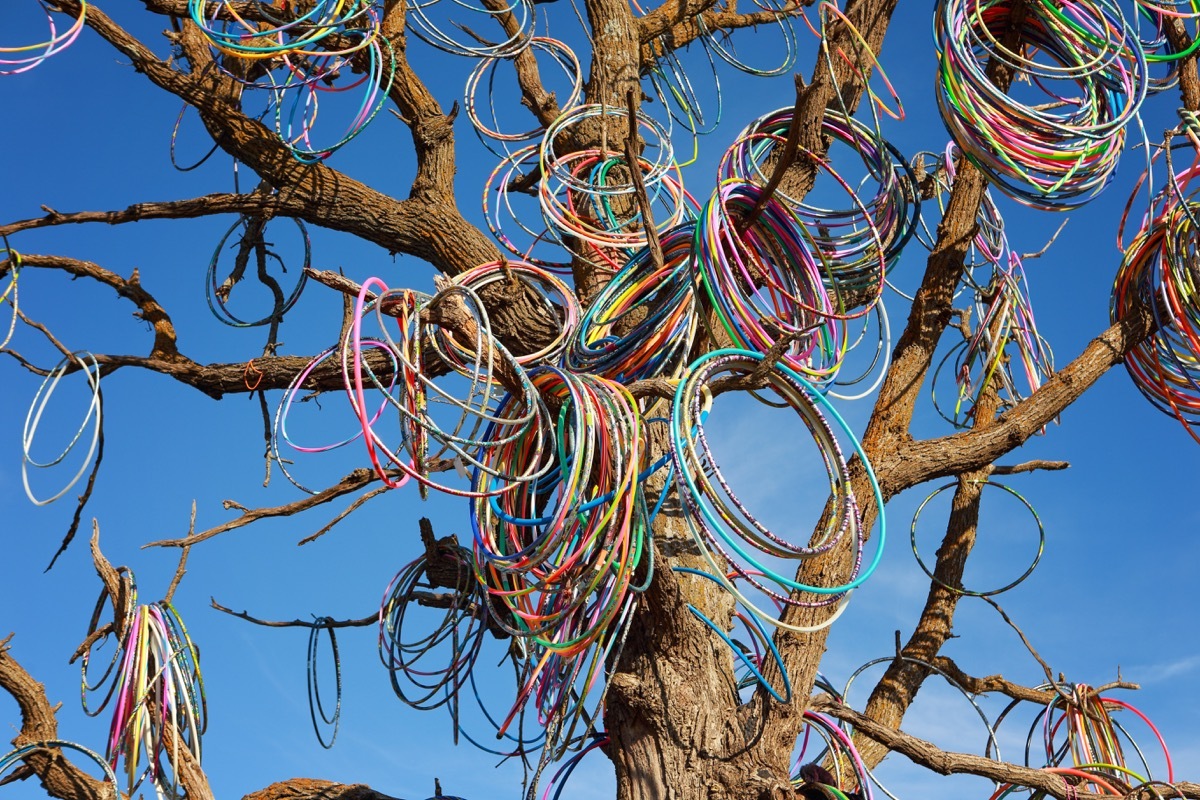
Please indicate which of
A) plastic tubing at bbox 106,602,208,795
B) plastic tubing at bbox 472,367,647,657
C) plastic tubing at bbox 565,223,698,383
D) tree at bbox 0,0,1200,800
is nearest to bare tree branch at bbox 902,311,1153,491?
tree at bbox 0,0,1200,800

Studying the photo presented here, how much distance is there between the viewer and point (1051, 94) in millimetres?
5676

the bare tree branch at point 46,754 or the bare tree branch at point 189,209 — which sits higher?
the bare tree branch at point 189,209

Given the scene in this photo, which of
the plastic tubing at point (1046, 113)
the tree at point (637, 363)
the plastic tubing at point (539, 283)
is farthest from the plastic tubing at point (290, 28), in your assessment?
the plastic tubing at point (1046, 113)

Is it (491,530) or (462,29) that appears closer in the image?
(491,530)


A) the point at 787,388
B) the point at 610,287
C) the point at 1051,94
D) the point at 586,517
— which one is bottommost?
the point at 586,517

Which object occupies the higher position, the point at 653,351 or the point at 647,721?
the point at 653,351

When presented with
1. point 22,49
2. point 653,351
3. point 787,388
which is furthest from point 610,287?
point 22,49

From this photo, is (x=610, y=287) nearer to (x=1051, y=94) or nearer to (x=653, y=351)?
(x=653, y=351)

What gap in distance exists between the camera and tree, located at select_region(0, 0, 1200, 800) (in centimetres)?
416

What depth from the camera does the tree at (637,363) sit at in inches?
164

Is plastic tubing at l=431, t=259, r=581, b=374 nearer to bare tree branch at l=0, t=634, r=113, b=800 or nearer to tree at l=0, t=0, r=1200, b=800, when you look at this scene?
tree at l=0, t=0, r=1200, b=800

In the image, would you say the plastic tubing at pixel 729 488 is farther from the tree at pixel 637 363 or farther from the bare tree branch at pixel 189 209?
the bare tree branch at pixel 189 209

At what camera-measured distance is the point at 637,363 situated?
15.2 feet

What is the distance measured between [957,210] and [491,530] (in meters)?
2.63
